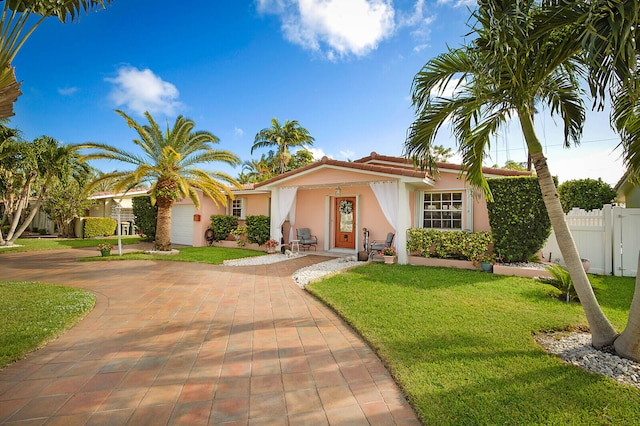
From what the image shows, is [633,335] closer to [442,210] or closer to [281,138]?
[442,210]

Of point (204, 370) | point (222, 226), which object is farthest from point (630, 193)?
point (222, 226)

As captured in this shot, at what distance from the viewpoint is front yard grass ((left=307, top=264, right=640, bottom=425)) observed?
253 centimetres

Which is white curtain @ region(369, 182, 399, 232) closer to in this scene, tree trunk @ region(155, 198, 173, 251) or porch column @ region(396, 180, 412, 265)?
porch column @ region(396, 180, 412, 265)

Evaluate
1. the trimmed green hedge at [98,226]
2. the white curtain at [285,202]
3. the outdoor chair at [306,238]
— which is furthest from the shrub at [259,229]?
the trimmed green hedge at [98,226]

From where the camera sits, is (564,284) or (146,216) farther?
(146,216)

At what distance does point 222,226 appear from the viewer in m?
16.4

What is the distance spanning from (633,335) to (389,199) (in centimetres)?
775

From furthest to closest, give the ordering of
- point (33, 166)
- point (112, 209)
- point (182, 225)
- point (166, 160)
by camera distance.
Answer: point (112, 209)
point (182, 225)
point (33, 166)
point (166, 160)

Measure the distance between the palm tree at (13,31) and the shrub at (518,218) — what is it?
36.4ft

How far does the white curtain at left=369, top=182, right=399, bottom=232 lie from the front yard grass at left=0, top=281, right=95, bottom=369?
A: 907cm

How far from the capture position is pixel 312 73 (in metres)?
12.7

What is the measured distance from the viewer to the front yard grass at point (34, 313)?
3.79 m

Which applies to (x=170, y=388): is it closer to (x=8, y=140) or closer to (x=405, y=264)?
(x=405, y=264)

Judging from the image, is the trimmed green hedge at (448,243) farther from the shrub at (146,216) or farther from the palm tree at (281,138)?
the palm tree at (281,138)
